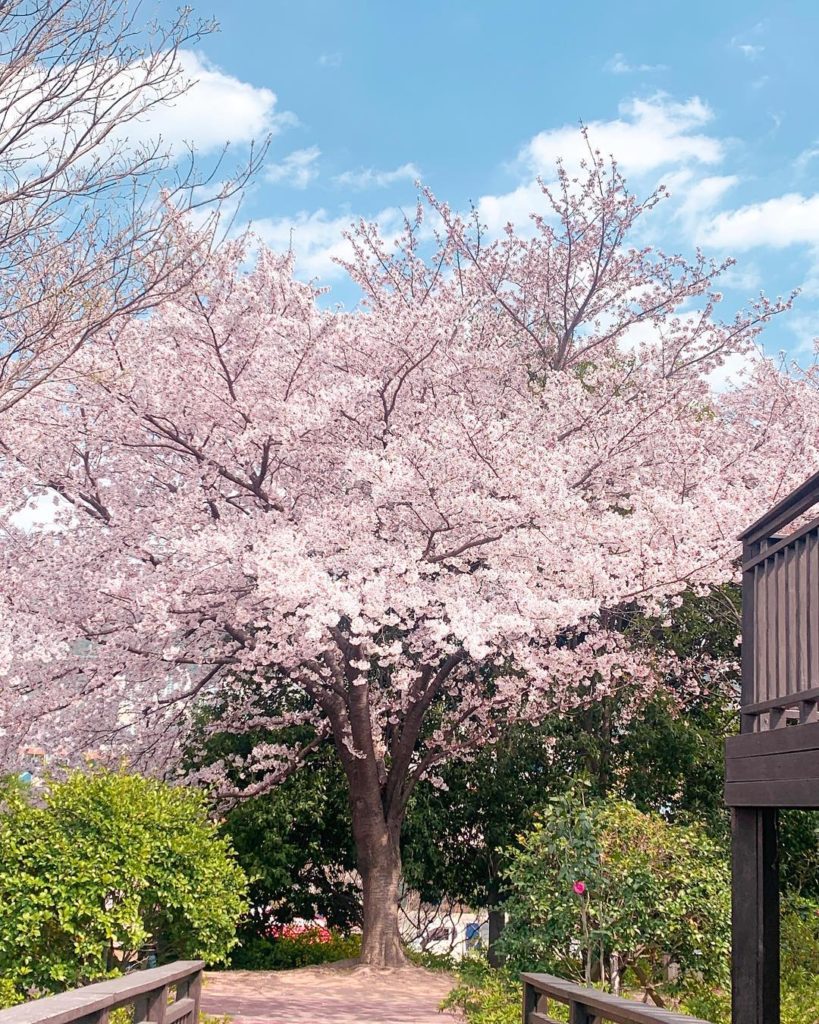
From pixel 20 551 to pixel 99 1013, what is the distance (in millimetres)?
10485

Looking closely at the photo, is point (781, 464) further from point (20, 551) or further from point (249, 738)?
point (20, 551)

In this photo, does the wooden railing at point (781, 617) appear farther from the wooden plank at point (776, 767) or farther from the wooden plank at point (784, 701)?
the wooden plank at point (776, 767)

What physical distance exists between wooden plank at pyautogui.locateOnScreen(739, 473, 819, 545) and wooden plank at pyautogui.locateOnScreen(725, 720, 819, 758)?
1.19 m

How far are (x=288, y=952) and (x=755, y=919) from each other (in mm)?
10738

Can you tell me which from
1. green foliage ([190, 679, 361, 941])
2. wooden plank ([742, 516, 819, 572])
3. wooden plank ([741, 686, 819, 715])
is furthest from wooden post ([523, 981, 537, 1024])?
green foliage ([190, 679, 361, 941])

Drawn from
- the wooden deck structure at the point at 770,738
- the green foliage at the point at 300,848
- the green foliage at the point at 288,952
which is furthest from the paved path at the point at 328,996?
the wooden deck structure at the point at 770,738

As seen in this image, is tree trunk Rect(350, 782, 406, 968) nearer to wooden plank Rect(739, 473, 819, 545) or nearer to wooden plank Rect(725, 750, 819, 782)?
wooden plank Rect(725, 750, 819, 782)

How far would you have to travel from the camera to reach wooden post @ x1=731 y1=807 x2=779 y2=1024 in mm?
6332

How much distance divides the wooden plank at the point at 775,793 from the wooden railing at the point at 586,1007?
126 cm

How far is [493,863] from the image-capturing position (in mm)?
16484

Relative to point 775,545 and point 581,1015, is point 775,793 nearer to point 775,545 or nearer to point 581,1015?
point 775,545

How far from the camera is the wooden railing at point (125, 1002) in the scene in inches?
140

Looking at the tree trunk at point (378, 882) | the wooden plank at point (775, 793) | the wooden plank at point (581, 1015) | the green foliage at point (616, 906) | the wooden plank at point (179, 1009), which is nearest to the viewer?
the wooden plank at point (581, 1015)

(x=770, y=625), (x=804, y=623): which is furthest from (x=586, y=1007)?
(x=770, y=625)
